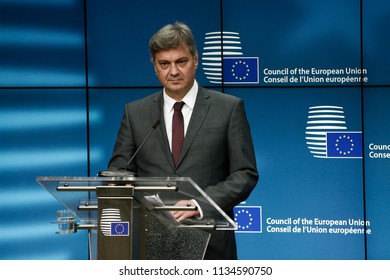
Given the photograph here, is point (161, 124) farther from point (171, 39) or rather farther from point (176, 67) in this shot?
point (171, 39)

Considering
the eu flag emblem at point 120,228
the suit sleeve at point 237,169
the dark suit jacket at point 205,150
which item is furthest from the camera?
the dark suit jacket at point 205,150

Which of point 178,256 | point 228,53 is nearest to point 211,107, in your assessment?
point 178,256

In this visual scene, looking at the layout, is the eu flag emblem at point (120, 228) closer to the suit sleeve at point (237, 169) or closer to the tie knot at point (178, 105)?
the suit sleeve at point (237, 169)

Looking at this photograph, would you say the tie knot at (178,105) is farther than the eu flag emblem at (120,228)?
Yes

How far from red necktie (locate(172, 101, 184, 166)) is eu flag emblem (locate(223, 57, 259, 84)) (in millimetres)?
2098

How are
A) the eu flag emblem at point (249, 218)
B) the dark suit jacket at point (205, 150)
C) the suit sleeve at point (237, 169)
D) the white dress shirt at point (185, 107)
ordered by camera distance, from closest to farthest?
the suit sleeve at point (237, 169) → the dark suit jacket at point (205, 150) → the white dress shirt at point (185, 107) → the eu flag emblem at point (249, 218)

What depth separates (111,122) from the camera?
5836mm

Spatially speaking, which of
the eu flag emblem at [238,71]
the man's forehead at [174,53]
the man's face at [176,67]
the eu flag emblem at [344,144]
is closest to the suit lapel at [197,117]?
the man's face at [176,67]

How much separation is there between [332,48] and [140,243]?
3.48 m

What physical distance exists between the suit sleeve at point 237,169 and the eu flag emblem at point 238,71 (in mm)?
2062

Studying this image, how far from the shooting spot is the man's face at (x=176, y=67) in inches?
143

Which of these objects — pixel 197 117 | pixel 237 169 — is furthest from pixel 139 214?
pixel 197 117

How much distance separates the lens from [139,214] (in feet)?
8.73

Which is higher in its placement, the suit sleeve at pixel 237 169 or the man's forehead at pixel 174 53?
the man's forehead at pixel 174 53
